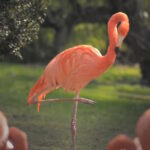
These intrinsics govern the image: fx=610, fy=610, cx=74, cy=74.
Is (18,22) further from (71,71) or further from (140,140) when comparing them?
(140,140)

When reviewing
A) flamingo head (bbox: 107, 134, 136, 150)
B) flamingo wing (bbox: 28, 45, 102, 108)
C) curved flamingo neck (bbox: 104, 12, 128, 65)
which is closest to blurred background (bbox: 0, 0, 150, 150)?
flamingo wing (bbox: 28, 45, 102, 108)

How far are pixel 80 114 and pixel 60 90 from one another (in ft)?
13.2

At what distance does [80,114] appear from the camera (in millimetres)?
11742

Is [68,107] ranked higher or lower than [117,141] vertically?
lower

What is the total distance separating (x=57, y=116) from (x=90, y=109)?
1331mm

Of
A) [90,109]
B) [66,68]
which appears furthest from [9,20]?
[90,109]

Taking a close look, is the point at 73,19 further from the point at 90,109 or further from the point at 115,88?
the point at 90,109

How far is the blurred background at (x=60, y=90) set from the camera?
25.6ft

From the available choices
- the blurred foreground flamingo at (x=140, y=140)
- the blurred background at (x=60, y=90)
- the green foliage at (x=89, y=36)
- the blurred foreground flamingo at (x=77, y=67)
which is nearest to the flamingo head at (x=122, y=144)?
the blurred foreground flamingo at (x=140, y=140)

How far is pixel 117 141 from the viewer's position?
17.1 feet

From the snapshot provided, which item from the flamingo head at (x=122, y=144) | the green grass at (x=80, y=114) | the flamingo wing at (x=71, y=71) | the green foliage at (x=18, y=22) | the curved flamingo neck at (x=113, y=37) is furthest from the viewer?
the green grass at (x=80, y=114)

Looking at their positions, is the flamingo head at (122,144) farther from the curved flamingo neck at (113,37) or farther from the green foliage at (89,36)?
the green foliage at (89,36)

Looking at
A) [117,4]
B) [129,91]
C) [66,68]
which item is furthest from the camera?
[117,4]

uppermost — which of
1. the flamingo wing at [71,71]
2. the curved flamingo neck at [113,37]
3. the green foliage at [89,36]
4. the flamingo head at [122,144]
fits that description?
the curved flamingo neck at [113,37]
